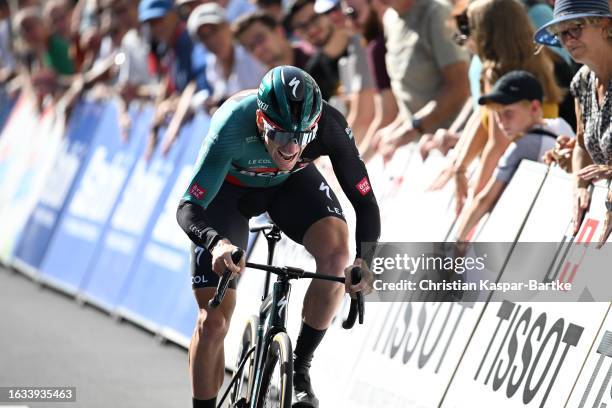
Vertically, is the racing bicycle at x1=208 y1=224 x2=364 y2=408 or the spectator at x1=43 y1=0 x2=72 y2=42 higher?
the spectator at x1=43 y1=0 x2=72 y2=42

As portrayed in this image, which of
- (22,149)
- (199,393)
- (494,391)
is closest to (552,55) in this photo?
(494,391)

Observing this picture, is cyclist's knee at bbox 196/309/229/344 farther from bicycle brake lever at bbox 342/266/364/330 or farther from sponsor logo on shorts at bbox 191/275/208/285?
bicycle brake lever at bbox 342/266/364/330

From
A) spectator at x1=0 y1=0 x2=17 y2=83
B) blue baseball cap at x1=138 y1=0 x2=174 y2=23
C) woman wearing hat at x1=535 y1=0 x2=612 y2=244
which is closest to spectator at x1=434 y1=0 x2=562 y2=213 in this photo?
woman wearing hat at x1=535 y1=0 x2=612 y2=244

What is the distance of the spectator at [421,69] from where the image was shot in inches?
319

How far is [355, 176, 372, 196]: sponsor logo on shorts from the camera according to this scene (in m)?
5.76

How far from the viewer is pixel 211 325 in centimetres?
595

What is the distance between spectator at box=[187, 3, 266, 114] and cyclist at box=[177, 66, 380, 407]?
12.8ft

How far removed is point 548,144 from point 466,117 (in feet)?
3.65

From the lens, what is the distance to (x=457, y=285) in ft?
22.9

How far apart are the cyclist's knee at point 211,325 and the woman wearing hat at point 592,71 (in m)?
1.92

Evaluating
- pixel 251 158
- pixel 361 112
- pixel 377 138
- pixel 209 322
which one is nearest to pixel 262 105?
pixel 251 158

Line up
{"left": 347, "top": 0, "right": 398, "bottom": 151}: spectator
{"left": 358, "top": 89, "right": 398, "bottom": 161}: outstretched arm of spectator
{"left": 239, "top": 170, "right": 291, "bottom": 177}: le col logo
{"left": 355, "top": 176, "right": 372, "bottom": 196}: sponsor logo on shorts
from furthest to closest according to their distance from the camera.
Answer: {"left": 358, "top": 89, "right": 398, "bottom": 161}: outstretched arm of spectator < {"left": 347, "top": 0, "right": 398, "bottom": 151}: spectator < {"left": 239, "top": 170, "right": 291, "bottom": 177}: le col logo < {"left": 355, "top": 176, "right": 372, "bottom": 196}: sponsor logo on shorts

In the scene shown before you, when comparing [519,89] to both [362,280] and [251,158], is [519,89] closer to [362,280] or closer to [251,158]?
[251,158]

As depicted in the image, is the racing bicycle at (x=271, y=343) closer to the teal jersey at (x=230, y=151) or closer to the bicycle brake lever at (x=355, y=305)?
the bicycle brake lever at (x=355, y=305)
